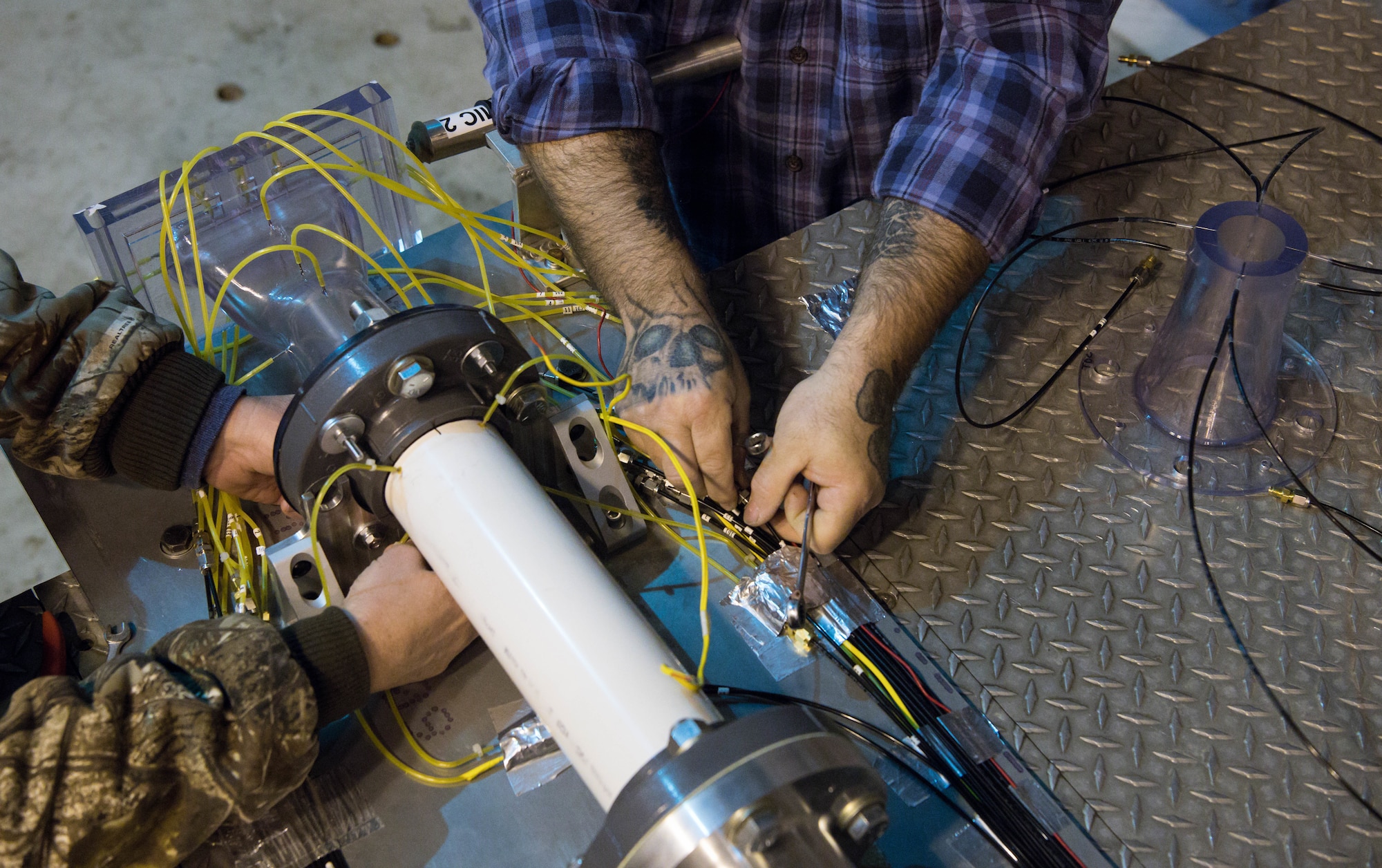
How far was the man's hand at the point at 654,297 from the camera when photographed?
0.95 meters

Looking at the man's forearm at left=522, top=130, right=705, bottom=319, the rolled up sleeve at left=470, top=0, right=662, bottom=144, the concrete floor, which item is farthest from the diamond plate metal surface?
the concrete floor

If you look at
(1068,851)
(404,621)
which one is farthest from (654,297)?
(1068,851)

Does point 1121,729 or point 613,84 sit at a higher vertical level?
point 613,84

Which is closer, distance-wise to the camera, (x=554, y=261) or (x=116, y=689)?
(x=116, y=689)

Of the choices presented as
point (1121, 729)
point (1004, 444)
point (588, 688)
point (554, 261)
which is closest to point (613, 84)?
point (554, 261)

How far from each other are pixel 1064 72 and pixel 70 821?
112 cm

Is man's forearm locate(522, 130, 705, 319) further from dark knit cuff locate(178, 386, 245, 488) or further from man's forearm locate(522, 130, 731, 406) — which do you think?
dark knit cuff locate(178, 386, 245, 488)

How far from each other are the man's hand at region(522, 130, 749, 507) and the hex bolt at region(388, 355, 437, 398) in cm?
23

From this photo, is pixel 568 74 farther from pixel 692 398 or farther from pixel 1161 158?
pixel 1161 158

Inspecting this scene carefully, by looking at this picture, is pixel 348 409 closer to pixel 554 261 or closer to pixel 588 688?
pixel 588 688

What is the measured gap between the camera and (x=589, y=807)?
841mm

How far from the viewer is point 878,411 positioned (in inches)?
38.3

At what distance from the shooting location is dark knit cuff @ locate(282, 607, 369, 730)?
80 cm

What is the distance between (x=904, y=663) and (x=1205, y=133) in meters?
0.85
